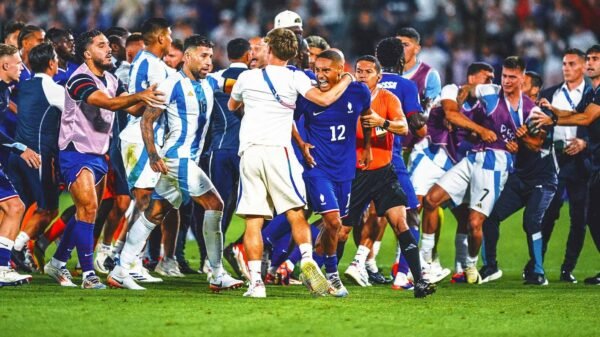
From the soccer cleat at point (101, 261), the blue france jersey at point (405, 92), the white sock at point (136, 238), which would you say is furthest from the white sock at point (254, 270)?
the soccer cleat at point (101, 261)

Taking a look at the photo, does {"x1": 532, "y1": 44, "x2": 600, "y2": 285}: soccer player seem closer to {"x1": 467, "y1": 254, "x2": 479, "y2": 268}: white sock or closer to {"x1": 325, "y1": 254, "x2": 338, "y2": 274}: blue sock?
{"x1": 467, "y1": 254, "x2": 479, "y2": 268}: white sock

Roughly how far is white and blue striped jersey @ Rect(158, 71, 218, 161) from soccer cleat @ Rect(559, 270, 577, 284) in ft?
15.2

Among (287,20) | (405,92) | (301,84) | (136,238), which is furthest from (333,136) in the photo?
(287,20)

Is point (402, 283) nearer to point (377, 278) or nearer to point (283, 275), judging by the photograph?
point (377, 278)

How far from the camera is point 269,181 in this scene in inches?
395

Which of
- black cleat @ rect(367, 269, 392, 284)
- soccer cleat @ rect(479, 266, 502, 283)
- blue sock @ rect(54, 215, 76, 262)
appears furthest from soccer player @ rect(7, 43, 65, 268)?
soccer cleat @ rect(479, 266, 502, 283)

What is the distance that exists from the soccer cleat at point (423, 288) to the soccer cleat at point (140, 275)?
2.91m

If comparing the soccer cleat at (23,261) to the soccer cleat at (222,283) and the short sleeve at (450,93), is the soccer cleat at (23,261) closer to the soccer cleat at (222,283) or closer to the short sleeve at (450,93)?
the soccer cleat at (222,283)

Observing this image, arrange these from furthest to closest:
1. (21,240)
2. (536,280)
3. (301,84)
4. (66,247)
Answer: (536,280) → (21,240) → (66,247) → (301,84)

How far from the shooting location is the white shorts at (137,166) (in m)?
11.2

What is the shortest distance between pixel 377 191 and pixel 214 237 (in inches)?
63.2

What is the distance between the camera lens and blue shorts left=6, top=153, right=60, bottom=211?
11.7 meters

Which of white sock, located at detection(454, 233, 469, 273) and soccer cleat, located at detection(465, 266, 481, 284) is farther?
white sock, located at detection(454, 233, 469, 273)

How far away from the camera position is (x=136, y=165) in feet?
37.6
